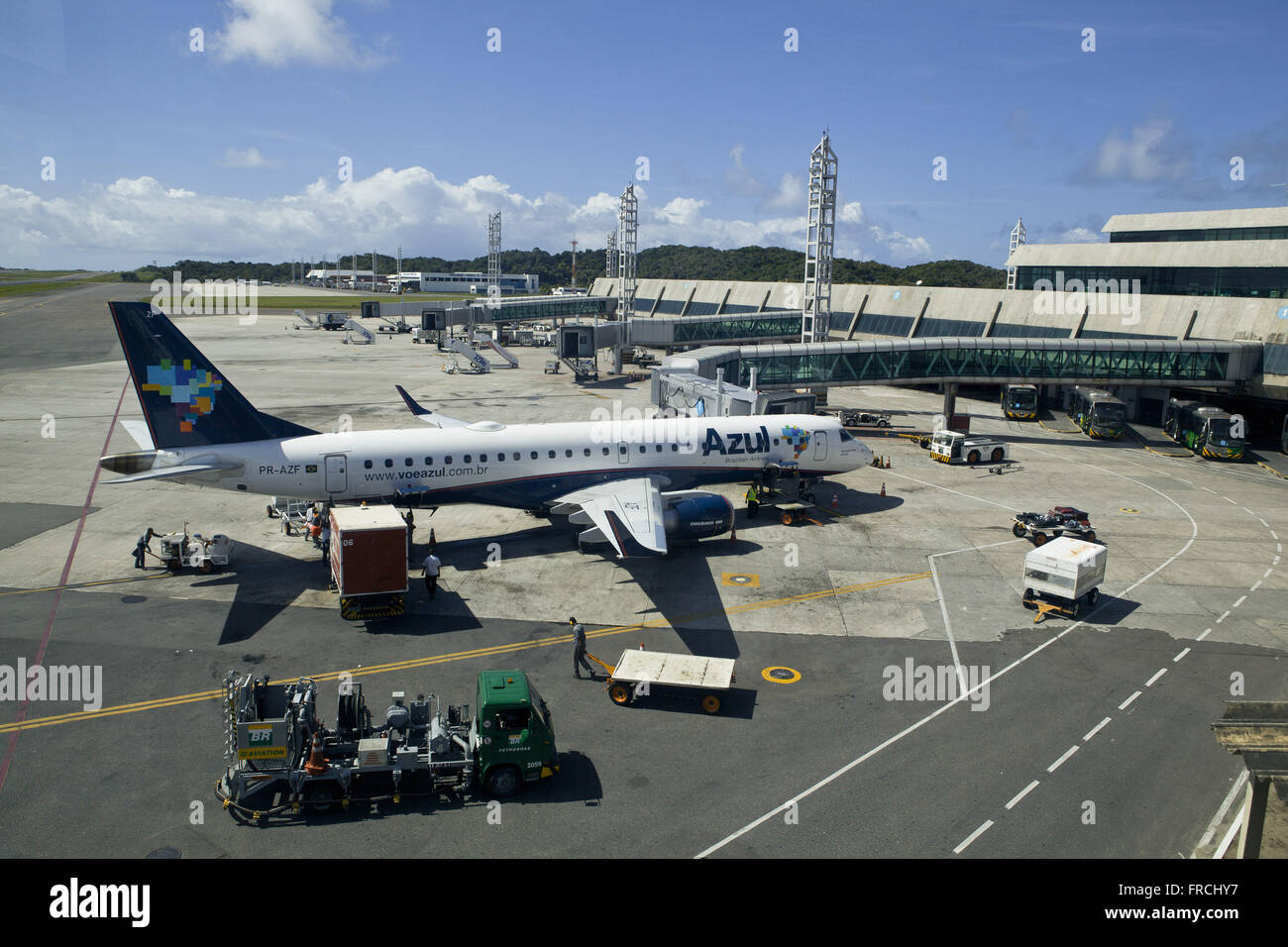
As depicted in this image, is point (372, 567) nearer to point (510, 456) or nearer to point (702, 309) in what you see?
point (510, 456)

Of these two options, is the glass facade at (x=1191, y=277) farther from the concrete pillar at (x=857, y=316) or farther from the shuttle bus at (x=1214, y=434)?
the concrete pillar at (x=857, y=316)

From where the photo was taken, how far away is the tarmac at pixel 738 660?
18719 millimetres

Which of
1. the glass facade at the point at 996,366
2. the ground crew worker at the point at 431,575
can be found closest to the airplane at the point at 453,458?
the ground crew worker at the point at 431,575

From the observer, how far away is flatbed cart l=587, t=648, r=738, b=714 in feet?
77.9

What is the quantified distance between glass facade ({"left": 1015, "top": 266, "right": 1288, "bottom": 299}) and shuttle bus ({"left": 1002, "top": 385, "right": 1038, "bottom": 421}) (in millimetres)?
22091

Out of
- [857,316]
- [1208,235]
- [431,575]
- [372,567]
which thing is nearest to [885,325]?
[857,316]

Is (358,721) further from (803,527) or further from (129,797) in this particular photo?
(803,527)

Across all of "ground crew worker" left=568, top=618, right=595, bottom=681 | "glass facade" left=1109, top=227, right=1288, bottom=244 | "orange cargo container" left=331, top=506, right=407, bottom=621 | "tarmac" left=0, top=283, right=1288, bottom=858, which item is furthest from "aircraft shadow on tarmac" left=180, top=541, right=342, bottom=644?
"glass facade" left=1109, top=227, right=1288, bottom=244

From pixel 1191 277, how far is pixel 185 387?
8902 centimetres

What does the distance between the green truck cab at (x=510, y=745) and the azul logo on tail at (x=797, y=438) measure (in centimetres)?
2756

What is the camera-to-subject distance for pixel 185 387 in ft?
110

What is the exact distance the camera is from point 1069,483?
51.7 m

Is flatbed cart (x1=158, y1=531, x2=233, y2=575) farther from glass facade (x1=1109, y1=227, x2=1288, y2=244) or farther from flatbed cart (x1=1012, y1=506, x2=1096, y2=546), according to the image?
glass facade (x1=1109, y1=227, x2=1288, y2=244)
